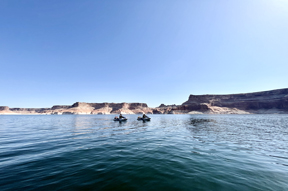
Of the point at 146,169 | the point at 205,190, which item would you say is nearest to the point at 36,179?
the point at 146,169

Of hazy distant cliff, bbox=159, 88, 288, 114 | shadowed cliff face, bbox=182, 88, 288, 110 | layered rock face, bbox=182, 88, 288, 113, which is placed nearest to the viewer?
layered rock face, bbox=182, 88, 288, 113

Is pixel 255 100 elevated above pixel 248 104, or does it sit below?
above

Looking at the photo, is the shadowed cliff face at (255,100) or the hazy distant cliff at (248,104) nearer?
the hazy distant cliff at (248,104)

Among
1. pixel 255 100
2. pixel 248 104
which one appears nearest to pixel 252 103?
pixel 248 104

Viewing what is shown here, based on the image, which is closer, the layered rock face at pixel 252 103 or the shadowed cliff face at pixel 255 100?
the layered rock face at pixel 252 103

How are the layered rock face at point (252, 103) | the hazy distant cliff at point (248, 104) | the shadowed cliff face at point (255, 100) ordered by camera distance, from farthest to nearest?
the shadowed cliff face at point (255, 100)
the hazy distant cliff at point (248, 104)
the layered rock face at point (252, 103)

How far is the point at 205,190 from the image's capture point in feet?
15.1

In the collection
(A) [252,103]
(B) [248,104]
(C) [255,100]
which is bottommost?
(B) [248,104]

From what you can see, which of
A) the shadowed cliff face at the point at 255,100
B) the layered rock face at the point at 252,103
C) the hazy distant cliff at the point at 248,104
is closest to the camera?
the layered rock face at the point at 252,103

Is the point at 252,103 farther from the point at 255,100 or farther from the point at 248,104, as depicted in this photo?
the point at 255,100

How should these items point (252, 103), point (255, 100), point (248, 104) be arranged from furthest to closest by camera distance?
point (255, 100) → point (248, 104) → point (252, 103)

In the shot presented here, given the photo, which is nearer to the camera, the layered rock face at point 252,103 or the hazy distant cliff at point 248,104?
the layered rock face at point 252,103

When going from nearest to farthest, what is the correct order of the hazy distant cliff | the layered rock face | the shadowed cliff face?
the layered rock face < the hazy distant cliff < the shadowed cliff face

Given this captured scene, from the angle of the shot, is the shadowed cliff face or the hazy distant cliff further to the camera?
the shadowed cliff face
